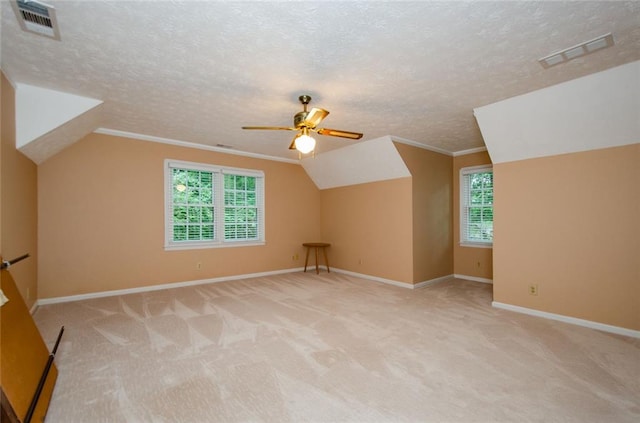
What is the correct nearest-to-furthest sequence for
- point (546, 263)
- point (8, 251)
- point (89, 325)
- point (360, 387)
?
point (360, 387) < point (8, 251) < point (89, 325) < point (546, 263)

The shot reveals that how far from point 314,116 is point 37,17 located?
2.10 metres

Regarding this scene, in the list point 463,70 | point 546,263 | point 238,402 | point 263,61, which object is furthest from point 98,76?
point 546,263

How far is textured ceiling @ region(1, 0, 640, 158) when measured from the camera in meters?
1.87

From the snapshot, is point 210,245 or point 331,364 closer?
point 331,364

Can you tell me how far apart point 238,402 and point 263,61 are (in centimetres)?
264

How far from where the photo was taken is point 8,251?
2.81m

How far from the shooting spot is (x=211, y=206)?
553 centimetres

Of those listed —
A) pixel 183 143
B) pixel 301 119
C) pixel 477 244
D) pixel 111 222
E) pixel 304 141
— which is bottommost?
pixel 477 244

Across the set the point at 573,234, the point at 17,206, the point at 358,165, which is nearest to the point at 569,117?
the point at 573,234

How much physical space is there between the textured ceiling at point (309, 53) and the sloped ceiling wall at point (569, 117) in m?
0.19

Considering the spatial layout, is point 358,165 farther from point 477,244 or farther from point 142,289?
point 142,289

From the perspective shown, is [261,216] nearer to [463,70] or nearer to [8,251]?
[8,251]

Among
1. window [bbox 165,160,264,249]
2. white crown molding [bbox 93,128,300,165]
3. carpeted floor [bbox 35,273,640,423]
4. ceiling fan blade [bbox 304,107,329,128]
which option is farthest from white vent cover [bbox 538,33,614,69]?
window [bbox 165,160,264,249]

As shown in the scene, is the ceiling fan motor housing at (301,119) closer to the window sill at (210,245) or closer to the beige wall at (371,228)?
the beige wall at (371,228)
